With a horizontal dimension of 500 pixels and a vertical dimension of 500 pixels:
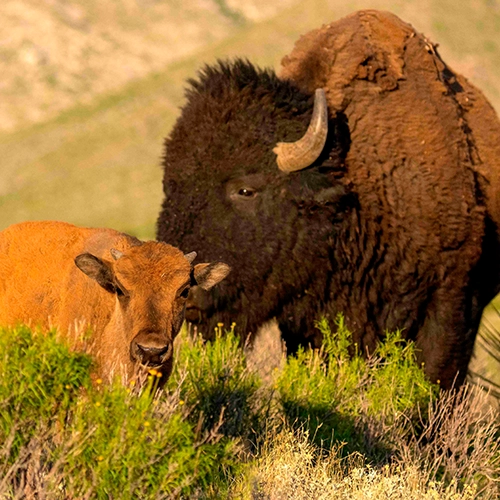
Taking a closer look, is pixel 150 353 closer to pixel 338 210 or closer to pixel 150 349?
pixel 150 349

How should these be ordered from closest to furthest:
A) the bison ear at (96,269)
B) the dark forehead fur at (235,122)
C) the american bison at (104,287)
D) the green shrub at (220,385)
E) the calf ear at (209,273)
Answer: the american bison at (104,287)
the bison ear at (96,269)
the calf ear at (209,273)
the green shrub at (220,385)
the dark forehead fur at (235,122)

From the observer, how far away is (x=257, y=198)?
8.42 meters

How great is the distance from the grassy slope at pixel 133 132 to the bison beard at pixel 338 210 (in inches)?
2345

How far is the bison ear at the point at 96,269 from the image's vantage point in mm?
5793

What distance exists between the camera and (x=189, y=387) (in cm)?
700

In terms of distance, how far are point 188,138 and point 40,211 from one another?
68224 millimetres

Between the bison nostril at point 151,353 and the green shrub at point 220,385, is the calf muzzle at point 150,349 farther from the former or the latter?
the green shrub at point 220,385

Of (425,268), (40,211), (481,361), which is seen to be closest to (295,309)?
(425,268)

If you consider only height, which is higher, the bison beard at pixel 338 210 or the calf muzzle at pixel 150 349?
the bison beard at pixel 338 210

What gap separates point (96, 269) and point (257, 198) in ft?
9.00

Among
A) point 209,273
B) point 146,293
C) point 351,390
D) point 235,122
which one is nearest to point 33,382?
point 146,293

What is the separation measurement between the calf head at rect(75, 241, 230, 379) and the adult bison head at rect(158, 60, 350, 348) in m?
2.27

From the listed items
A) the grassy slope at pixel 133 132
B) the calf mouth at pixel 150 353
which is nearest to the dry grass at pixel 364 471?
the calf mouth at pixel 150 353

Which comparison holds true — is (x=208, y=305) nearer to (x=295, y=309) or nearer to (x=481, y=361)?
(x=295, y=309)
